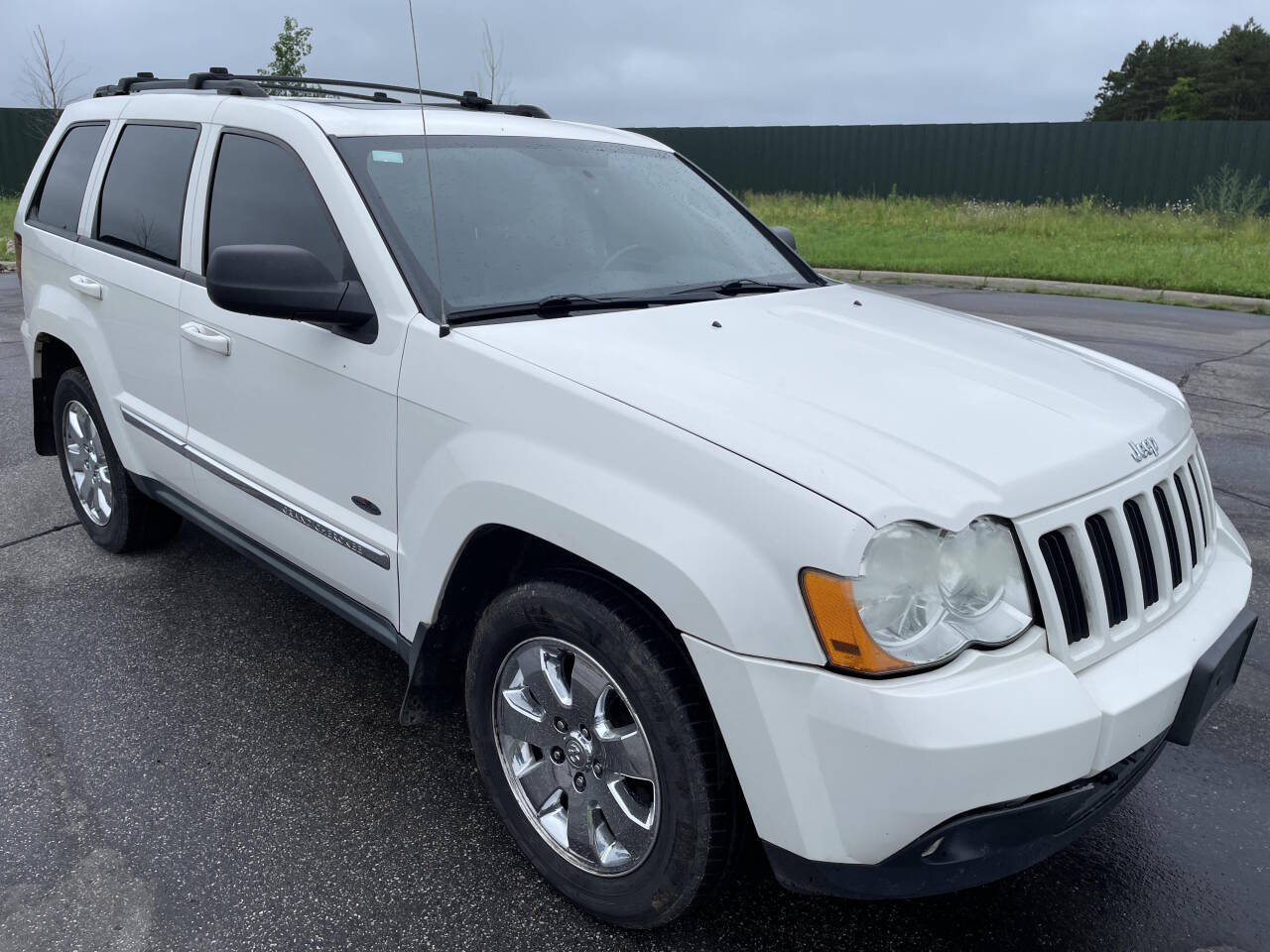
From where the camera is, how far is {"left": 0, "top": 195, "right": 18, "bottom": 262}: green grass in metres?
17.1

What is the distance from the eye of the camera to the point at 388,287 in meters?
2.71

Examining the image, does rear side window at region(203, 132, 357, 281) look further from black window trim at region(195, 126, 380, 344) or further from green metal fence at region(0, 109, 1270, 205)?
green metal fence at region(0, 109, 1270, 205)

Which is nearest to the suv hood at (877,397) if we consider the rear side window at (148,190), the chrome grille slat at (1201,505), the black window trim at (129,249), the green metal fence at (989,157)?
the chrome grille slat at (1201,505)

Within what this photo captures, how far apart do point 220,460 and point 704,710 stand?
6.65 feet

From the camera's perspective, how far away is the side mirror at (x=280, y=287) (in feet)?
8.38

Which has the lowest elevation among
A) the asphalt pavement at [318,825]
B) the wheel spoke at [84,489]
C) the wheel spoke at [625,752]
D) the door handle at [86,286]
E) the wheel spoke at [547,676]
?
the asphalt pavement at [318,825]

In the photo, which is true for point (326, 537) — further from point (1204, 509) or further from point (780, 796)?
point (1204, 509)

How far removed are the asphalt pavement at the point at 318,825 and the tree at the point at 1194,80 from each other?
2901 inches

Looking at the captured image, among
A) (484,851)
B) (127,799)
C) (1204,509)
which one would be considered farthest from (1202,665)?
(127,799)

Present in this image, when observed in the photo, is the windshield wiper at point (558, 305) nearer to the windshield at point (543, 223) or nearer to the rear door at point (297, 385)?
the windshield at point (543, 223)

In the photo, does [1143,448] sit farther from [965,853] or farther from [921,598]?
[965,853]

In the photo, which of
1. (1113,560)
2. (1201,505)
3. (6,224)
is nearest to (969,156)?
(6,224)

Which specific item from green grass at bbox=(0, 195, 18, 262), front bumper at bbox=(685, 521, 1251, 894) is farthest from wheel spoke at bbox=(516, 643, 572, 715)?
green grass at bbox=(0, 195, 18, 262)

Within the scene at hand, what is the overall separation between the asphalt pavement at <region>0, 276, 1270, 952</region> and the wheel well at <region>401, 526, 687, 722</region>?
40 centimetres
